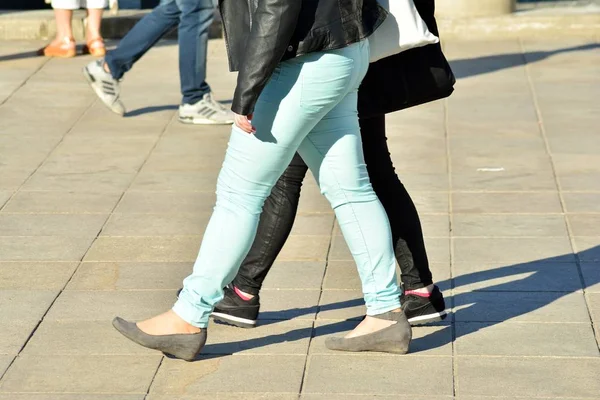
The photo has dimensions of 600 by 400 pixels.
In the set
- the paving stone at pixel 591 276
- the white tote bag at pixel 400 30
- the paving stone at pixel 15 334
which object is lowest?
the paving stone at pixel 591 276

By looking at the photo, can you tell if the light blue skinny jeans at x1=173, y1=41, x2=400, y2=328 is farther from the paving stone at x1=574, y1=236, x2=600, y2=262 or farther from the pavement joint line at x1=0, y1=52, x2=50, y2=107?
the pavement joint line at x1=0, y1=52, x2=50, y2=107

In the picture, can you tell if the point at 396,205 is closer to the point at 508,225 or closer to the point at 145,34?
the point at 508,225

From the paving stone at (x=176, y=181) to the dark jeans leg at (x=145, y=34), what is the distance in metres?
1.34

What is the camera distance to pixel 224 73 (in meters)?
Answer: 9.82

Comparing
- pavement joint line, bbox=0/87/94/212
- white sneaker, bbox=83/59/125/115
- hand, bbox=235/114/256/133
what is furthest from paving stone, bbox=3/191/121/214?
hand, bbox=235/114/256/133

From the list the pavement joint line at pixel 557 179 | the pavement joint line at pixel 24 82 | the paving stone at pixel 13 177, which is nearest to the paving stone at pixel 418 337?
the pavement joint line at pixel 557 179

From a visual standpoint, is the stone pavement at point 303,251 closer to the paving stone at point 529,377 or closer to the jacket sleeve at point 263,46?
the paving stone at point 529,377

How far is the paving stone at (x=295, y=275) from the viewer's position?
5.39 metres

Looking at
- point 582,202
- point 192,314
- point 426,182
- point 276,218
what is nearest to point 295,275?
point 276,218

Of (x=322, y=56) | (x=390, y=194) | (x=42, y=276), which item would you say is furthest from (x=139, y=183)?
(x=322, y=56)

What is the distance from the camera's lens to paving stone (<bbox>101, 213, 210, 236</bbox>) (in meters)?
6.14

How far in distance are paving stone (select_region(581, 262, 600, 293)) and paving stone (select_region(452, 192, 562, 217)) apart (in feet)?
2.80

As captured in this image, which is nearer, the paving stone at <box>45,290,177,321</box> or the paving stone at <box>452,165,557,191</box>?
the paving stone at <box>45,290,177,321</box>

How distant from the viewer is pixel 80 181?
704cm
